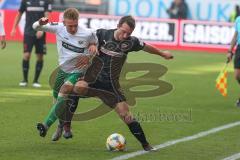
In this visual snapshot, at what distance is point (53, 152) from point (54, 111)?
2.30ft

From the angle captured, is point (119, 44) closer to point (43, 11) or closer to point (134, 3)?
point (43, 11)

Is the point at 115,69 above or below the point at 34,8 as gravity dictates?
above

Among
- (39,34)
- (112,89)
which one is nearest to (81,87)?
(112,89)

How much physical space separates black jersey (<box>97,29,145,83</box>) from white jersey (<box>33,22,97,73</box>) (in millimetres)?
449

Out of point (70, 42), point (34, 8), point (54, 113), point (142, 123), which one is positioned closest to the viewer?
point (54, 113)

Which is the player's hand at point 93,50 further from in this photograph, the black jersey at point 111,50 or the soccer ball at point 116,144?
the soccer ball at point 116,144

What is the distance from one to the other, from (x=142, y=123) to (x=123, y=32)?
3092 millimetres

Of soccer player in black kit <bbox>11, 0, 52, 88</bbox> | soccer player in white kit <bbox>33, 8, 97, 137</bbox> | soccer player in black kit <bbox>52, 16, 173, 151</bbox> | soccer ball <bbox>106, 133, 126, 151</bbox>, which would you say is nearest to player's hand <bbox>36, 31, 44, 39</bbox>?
soccer player in black kit <bbox>11, 0, 52, 88</bbox>

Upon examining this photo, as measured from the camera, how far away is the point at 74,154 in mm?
9422

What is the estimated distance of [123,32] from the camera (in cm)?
948

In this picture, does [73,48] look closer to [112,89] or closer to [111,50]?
[111,50]

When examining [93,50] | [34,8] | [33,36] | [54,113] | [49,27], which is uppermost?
[49,27]

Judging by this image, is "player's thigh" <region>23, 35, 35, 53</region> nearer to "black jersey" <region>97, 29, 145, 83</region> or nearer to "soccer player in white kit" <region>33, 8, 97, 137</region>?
"soccer player in white kit" <region>33, 8, 97, 137</region>

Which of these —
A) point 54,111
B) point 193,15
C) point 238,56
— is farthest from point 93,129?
point 193,15
